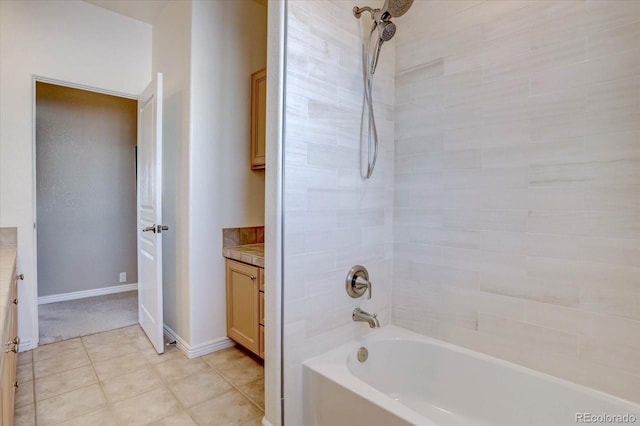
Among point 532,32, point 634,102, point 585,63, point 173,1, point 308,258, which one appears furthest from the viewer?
point 173,1

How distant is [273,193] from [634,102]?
1.49 metres

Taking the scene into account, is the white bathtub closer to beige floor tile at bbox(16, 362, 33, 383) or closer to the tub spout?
the tub spout

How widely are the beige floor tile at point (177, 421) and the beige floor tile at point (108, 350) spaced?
98 cm

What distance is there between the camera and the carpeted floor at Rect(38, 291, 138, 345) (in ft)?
9.68

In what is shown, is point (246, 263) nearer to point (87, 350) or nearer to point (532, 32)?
point (87, 350)

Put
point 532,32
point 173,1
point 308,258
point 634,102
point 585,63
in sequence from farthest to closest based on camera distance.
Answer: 1. point 173,1
2. point 308,258
3. point 532,32
4. point 585,63
5. point 634,102

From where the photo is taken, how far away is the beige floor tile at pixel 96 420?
5.71ft

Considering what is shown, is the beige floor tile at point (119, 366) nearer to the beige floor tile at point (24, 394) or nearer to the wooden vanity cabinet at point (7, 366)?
the beige floor tile at point (24, 394)

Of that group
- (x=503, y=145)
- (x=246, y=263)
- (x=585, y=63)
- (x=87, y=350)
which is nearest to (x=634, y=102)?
(x=585, y=63)

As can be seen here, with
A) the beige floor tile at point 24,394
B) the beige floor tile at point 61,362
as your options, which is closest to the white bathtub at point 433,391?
the beige floor tile at point 24,394

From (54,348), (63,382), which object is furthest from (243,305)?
(54,348)

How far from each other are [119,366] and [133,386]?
340mm

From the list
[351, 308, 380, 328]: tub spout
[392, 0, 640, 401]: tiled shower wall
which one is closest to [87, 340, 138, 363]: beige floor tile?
[351, 308, 380, 328]: tub spout

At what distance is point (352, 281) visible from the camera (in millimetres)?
1834
